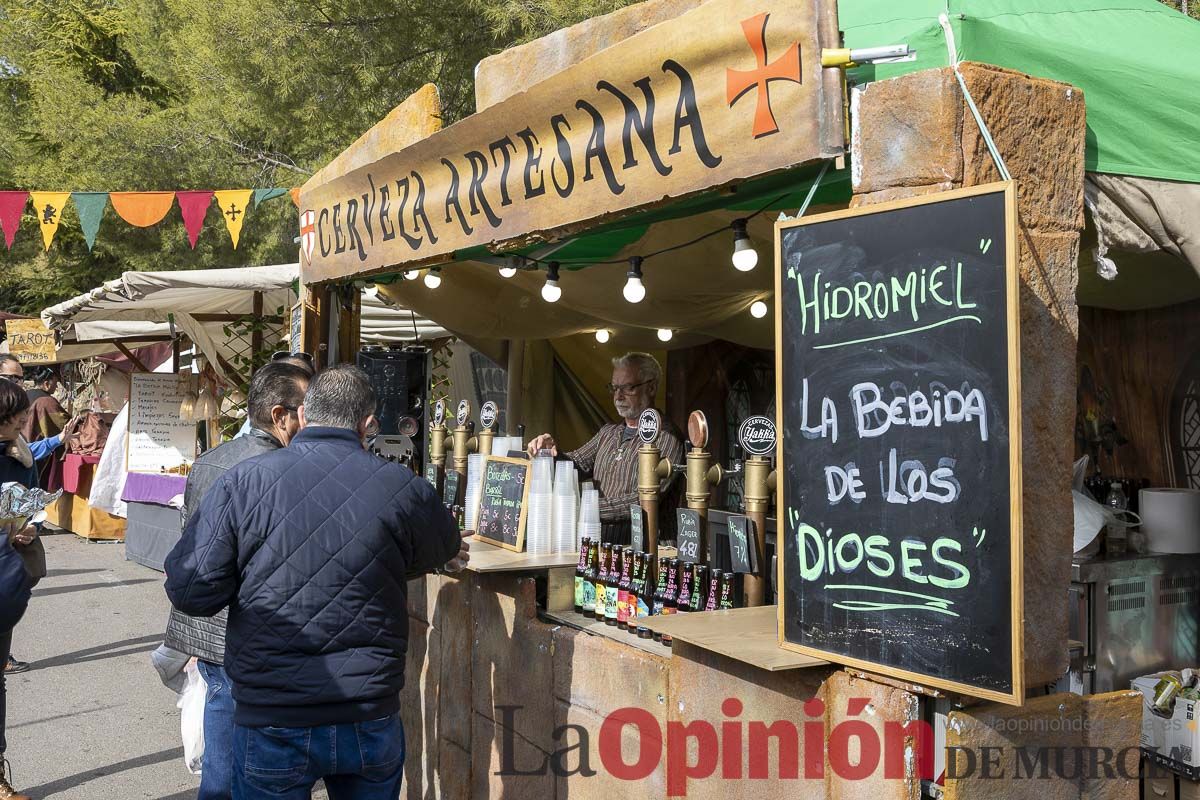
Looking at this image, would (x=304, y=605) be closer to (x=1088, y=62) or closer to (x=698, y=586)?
(x=698, y=586)

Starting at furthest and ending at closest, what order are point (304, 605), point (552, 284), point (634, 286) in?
point (552, 284), point (634, 286), point (304, 605)

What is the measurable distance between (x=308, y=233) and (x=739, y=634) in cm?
349

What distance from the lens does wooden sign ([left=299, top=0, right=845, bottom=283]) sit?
2.29 metres

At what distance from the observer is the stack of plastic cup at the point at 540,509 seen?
385 cm

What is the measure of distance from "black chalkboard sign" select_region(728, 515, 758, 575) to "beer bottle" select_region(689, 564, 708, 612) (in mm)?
129

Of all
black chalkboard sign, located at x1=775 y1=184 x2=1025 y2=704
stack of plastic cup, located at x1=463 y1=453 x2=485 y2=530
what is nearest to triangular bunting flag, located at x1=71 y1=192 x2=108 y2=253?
stack of plastic cup, located at x1=463 y1=453 x2=485 y2=530

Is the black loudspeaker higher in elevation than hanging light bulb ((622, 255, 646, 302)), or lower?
lower

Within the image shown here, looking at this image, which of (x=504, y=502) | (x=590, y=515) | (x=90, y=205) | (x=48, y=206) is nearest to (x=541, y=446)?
(x=504, y=502)

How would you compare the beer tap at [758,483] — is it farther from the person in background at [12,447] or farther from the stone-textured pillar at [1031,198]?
the person in background at [12,447]

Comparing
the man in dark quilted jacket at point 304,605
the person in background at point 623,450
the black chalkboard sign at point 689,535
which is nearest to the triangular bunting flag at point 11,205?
the person in background at point 623,450

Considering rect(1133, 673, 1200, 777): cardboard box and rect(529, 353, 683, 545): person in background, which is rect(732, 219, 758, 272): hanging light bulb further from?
rect(1133, 673, 1200, 777): cardboard box

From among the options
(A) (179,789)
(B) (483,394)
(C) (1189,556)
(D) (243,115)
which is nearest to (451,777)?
(A) (179,789)

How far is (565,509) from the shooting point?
3.89 metres

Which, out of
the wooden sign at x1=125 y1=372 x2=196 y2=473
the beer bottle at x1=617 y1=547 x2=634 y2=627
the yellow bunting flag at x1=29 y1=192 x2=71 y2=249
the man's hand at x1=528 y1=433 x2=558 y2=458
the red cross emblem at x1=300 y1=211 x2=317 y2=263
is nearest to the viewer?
the beer bottle at x1=617 y1=547 x2=634 y2=627
